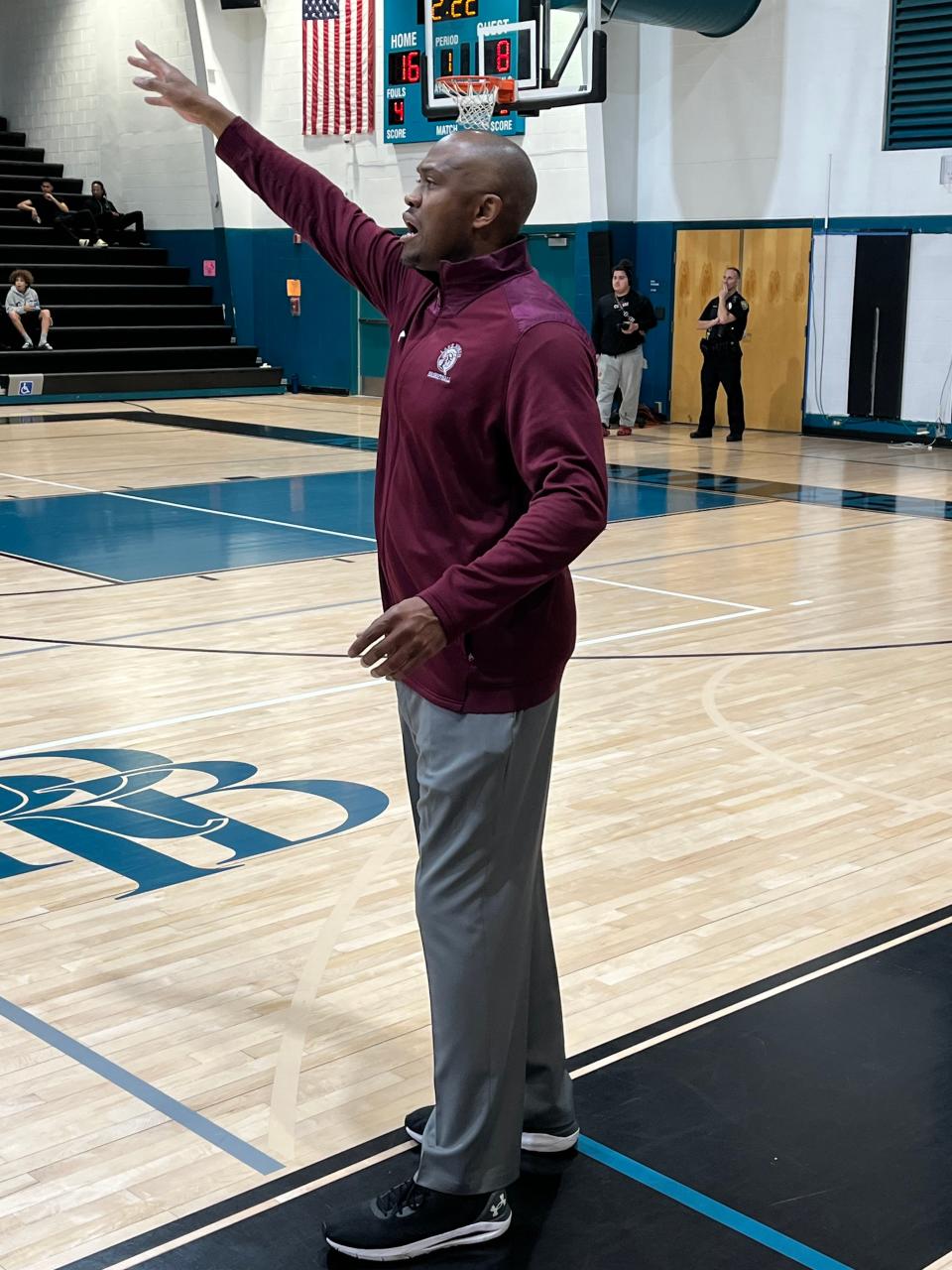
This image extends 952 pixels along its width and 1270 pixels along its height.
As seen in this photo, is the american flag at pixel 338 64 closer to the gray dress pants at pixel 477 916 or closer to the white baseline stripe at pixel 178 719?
the white baseline stripe at pixel 178 719

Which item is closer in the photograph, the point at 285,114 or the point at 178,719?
the point at 178,719

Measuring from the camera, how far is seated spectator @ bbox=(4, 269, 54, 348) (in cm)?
1934

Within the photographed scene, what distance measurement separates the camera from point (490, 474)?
2270 millimetres

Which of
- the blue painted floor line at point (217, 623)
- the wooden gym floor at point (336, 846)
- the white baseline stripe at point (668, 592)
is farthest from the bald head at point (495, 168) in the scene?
the white baseline stripe at point (668, 592)

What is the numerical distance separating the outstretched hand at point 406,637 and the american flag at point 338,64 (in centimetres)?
1851

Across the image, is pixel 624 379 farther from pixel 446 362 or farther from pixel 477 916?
pixel 477 916

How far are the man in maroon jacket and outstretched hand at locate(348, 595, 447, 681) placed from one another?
2 centimetres

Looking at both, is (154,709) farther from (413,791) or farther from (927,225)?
(927,225)

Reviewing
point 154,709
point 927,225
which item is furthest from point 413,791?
point 927,225

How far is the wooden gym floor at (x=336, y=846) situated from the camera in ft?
9.09

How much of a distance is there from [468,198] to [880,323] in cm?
1385

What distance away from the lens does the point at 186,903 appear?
12.5 feet

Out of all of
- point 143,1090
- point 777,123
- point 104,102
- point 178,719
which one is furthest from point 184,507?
point 104,102

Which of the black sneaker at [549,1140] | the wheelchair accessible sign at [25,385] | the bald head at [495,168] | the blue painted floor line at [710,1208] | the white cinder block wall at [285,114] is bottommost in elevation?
the blue painted floor line at [710,1208]
